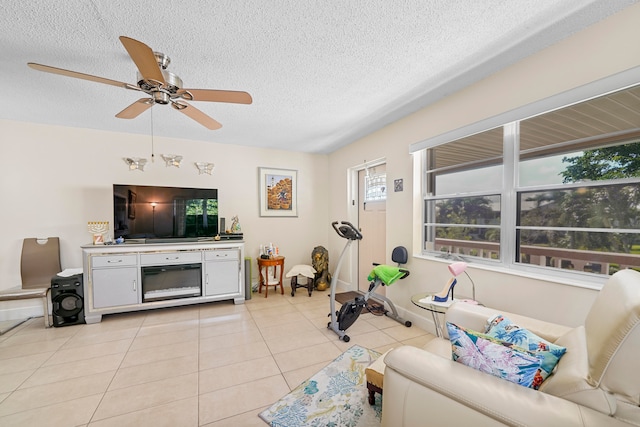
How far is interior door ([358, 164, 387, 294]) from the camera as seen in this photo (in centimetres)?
370

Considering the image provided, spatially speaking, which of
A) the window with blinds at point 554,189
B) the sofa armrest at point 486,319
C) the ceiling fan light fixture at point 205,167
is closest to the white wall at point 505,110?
the window with blinds at point 554,189

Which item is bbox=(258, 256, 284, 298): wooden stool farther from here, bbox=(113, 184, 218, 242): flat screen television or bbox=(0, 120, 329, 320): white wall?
bbox=(113, 184, 218, 242): flat screen television

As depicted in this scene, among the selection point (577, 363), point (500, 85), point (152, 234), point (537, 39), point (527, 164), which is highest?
point (537, 39)

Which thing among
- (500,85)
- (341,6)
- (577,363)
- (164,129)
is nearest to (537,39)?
(500,85)

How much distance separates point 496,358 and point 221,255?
339 centimetres

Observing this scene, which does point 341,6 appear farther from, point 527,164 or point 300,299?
point 300,299

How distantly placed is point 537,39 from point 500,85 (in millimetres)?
398

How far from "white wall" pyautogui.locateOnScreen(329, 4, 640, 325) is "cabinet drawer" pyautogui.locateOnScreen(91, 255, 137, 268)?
3.38 m

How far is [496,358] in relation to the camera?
39.5 inches

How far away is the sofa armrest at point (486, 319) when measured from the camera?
4.69 feet

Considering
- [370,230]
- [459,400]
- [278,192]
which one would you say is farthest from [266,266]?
[459,400]

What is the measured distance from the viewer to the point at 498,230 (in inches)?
89.0

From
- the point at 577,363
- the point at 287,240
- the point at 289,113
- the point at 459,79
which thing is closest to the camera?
the point at 577,363

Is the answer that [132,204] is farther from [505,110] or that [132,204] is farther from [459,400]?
[505,110]
